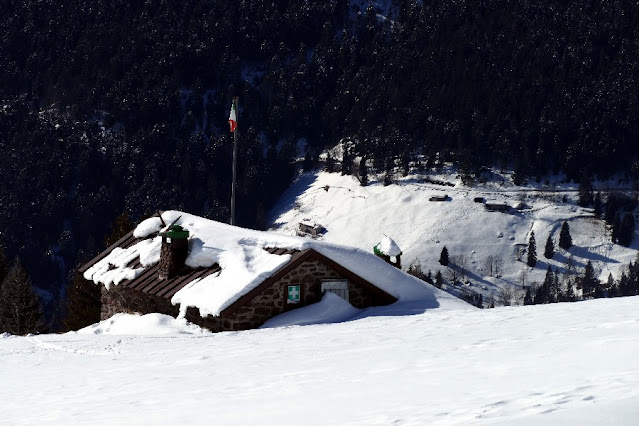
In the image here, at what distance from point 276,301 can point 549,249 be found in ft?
407

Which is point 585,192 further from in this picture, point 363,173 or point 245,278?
point 245,278

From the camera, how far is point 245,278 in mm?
22438

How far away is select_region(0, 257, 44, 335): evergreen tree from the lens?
38.8 metres

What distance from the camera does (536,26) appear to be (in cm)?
18850

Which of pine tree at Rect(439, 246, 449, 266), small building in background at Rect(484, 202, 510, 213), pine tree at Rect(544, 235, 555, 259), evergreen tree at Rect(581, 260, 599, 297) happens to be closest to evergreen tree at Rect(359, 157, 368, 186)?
small building in background at Rect(484, 202, 510, 213)

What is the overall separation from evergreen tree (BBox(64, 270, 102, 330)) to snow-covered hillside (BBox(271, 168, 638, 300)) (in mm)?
100377

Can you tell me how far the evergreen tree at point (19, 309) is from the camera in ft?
127

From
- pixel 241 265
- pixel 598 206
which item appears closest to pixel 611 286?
pixel 598 206

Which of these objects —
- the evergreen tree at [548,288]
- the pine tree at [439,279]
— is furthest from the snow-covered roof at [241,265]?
the evergreen tree at [548,288]

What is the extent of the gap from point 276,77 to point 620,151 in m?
74.2

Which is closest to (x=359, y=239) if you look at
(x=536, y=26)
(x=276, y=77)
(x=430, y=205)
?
(x=430, y=205)

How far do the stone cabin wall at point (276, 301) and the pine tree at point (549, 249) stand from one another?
121988 millimetres

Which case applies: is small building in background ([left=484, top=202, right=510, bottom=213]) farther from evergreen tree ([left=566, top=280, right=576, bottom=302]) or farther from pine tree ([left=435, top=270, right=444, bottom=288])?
pine tree ([left=435, top=270, right=444, bottom=288])

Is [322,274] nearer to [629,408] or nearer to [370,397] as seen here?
[370,397]
